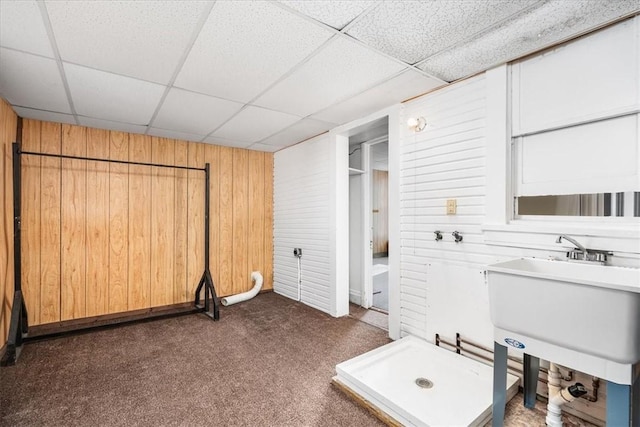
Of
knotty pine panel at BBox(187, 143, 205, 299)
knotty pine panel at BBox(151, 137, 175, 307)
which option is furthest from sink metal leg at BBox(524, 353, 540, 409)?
knotty pine panel at BBox(151, 137, 175, 307)

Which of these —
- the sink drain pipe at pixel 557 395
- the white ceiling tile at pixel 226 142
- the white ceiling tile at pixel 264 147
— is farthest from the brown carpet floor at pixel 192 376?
the white ceiling tile at pixel 264 147

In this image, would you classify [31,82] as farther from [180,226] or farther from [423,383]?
[423,383]

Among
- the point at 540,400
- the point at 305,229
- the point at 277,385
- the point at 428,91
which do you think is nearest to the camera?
the point at 540,400

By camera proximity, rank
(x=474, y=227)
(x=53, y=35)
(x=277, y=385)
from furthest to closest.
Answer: (x=474, y=227)
(x=277, y=385)
(x=53, y=35)

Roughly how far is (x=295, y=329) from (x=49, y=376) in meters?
2.11

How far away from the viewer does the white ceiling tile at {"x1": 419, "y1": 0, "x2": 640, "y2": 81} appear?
1618mm

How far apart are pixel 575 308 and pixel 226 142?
426 cm

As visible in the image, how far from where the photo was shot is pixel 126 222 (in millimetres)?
3838

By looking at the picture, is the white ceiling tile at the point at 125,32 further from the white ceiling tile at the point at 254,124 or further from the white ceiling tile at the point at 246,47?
the white ceiling tile at the point at 254,124

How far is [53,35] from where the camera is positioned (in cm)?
183

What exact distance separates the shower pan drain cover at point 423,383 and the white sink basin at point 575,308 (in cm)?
72

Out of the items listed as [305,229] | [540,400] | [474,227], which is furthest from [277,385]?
[305,229]

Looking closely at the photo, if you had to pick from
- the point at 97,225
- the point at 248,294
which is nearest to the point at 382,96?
the point at 248,294

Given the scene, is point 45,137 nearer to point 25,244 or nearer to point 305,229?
point 25,244
